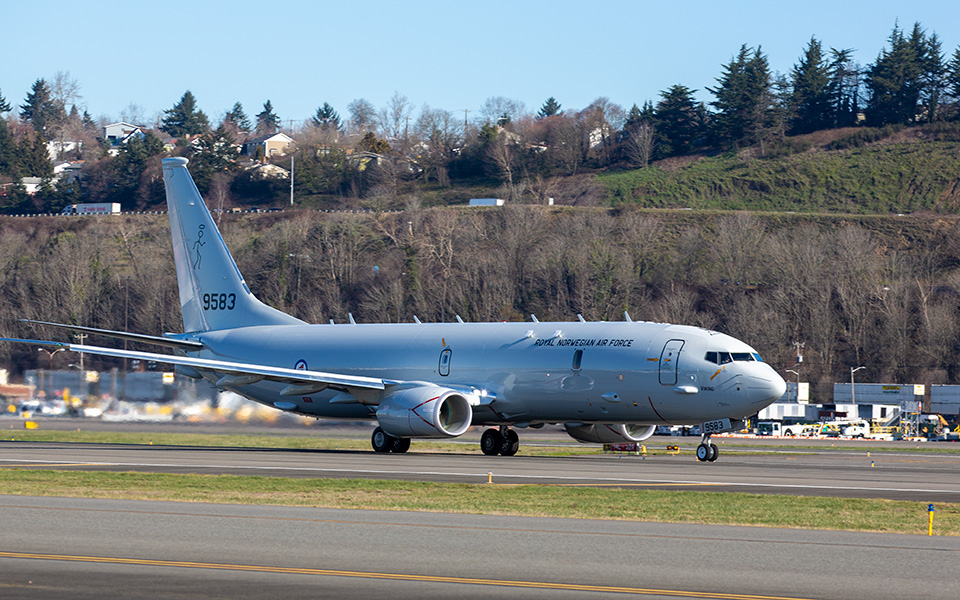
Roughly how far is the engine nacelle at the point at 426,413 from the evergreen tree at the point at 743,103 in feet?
541

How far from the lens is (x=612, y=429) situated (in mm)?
38719

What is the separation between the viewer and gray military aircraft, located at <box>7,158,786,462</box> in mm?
34312

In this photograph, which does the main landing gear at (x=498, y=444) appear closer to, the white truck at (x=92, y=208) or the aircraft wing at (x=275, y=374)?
the aircraft wing at (x=275, y=374)

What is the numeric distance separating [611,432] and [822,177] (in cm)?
14405

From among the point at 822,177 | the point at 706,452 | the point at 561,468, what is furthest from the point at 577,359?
the point at 822,177

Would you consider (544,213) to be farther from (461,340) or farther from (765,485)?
(765,485)

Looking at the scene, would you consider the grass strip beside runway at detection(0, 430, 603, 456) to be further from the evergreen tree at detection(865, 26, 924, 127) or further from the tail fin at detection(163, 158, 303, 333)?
the evergreen tree at detection(865, 26, 924, 127)

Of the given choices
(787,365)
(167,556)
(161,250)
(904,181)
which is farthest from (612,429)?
(904,181)

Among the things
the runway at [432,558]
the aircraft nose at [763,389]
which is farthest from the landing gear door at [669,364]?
the runway at [432,558]

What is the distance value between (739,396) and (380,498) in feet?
48.4

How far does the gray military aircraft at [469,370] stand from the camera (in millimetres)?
34312

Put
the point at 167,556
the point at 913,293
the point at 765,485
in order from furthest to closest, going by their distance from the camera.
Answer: the point at 913,293 → the point at 765,485 → the point at 167,556

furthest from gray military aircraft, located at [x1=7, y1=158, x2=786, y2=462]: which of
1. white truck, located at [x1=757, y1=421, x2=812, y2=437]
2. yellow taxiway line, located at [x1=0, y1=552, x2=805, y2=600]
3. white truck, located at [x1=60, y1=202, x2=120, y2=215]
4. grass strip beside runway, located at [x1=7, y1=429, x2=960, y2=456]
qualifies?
white truck, located at [x1=60, y1=202, x2=120, y2=215]

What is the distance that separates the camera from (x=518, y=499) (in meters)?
22.1
